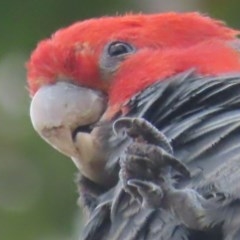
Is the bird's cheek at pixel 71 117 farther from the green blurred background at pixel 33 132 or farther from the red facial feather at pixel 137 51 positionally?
the green blurred background at pixel 33 132

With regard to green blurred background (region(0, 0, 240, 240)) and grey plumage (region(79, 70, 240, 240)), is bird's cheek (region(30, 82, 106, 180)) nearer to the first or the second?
grey plumage (region(79, 70, 240, 240))

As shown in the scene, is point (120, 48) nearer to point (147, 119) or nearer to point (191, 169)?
point (147, 119)

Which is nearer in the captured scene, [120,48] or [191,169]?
[191,169]

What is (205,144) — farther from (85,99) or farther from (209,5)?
(209,5)

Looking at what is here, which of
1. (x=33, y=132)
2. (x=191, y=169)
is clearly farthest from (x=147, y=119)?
(x=33, y=132)

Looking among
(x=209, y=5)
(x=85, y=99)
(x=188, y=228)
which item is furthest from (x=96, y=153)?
(x=209, y=5)

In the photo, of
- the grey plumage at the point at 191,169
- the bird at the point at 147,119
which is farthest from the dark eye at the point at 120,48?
the grey plumage at the point at 191,169
